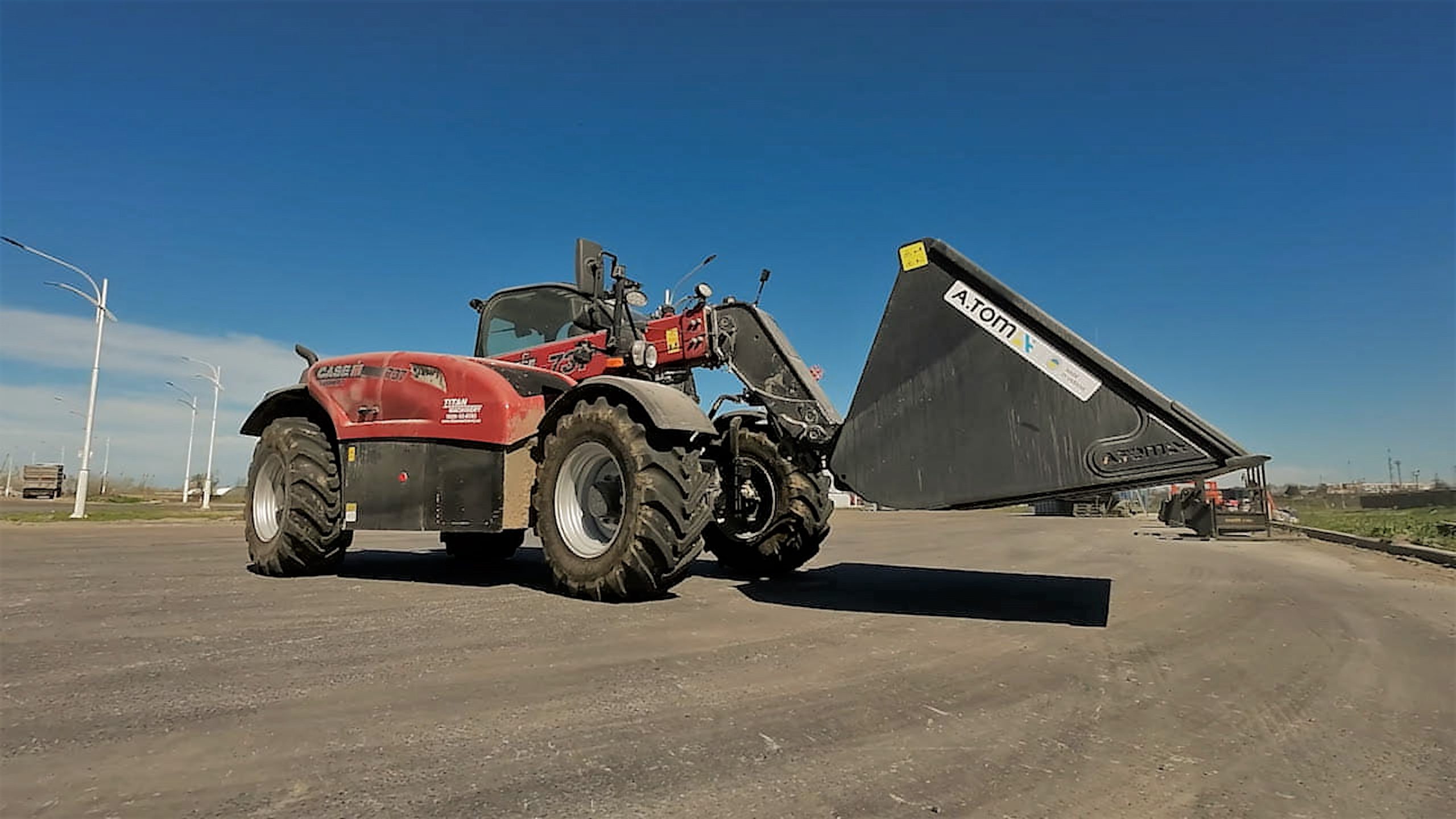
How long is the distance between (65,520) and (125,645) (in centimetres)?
2013

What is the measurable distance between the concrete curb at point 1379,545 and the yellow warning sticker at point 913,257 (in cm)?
909


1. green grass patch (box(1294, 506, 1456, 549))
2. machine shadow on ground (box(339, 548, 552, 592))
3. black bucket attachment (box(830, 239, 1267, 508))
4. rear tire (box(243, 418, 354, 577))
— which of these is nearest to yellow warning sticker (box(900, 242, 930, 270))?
black bucket attachment (box(830, 239, 1267, 508))

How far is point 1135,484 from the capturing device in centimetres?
439

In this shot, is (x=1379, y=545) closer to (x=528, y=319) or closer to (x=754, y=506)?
(x=754, y=506)

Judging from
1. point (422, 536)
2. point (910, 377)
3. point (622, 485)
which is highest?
point (910, 377)

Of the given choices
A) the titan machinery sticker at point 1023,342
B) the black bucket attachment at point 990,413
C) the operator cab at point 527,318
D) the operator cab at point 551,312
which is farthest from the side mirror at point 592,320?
the titan machinery sticker at point 1023,342

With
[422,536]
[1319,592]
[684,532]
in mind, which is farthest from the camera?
[422,536]

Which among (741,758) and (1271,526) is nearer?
(741,758)

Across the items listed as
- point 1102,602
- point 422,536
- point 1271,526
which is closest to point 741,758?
point 1102,602

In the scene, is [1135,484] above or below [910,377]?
below

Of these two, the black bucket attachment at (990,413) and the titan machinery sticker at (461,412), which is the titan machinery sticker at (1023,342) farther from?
the titan machinery sticker at (461,412)

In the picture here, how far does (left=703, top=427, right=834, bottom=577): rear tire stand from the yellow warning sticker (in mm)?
2030

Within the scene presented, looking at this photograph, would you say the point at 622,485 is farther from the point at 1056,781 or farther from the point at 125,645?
the point at 1056,781

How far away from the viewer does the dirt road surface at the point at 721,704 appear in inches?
83.0
